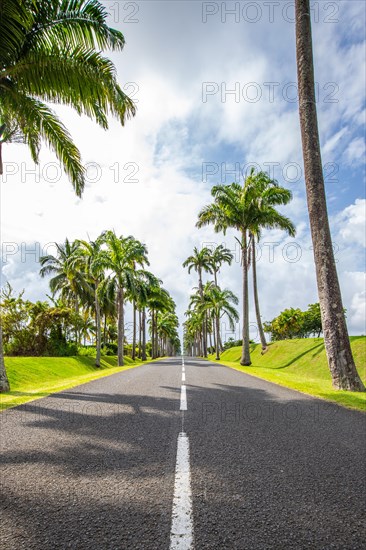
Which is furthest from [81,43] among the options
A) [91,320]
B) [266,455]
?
[91,320]

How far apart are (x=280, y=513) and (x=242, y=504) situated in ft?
0.95

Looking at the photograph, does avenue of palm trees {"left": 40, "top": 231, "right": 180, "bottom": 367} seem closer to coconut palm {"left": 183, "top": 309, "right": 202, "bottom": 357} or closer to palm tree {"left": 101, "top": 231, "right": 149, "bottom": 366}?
palm tree {"left": 101, "top": 231, "right": 149, "bottom": 366}

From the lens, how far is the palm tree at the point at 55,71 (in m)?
9.55

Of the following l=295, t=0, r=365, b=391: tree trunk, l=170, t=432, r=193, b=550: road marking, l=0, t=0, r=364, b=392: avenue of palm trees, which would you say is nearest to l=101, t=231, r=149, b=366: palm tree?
l=0, t=0, r=364, b=392: avenue of palm trees

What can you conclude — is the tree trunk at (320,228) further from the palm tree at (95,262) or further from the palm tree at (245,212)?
the palm tree at (95,262)

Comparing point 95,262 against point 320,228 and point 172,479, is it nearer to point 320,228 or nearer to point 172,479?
point 320,228

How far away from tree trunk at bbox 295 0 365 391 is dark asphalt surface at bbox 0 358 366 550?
13.2ft

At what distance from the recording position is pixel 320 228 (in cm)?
1062

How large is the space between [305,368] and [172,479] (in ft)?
64.6

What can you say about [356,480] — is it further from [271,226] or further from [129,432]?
[271,226]

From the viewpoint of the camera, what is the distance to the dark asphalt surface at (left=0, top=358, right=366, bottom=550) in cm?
219

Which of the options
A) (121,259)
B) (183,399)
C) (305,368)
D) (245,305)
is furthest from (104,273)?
(183,399)

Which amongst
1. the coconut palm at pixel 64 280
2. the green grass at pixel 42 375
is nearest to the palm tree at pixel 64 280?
the coconut palm at pixel 64 280

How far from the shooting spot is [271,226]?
25703mm
